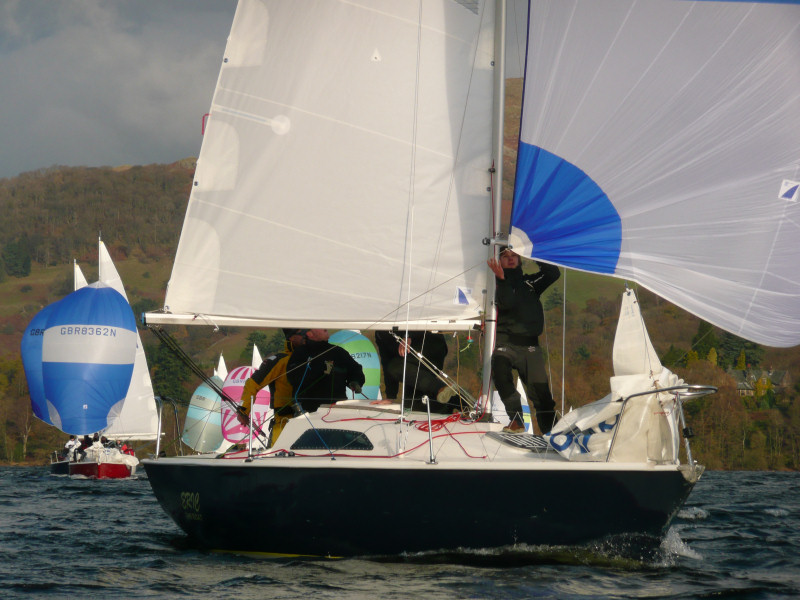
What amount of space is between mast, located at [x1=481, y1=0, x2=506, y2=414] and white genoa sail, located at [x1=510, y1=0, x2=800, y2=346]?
690 mm

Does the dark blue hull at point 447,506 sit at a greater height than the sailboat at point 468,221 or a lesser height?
lesser

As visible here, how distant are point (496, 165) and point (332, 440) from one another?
297cm

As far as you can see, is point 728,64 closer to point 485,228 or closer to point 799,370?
point 485,228

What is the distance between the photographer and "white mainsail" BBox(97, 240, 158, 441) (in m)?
34.1

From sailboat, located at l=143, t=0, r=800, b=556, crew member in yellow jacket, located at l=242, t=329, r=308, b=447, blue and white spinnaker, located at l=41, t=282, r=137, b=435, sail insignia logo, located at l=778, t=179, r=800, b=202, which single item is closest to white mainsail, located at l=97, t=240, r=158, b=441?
blue and white spinnaker, located at l=41, t=282, r=137, b=435

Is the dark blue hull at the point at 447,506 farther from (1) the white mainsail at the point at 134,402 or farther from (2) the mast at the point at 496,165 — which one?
(1) the white mainsail at the point at 134,402

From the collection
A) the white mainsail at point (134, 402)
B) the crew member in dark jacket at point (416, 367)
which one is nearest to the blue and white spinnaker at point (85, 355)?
the white mainsail at point (134, 402)

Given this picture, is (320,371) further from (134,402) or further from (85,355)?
(134,402)

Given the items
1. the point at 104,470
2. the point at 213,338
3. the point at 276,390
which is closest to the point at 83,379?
the point at 104,470

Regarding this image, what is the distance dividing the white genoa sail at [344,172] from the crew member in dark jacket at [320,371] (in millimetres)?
342

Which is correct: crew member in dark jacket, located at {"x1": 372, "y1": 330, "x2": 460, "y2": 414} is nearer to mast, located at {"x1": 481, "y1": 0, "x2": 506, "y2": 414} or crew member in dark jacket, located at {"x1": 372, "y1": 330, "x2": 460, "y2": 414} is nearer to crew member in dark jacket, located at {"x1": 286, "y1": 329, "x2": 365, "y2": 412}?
crew member in dark jacket, located at {"x1": 286, "y1": 329, "x2": 365, "y2": 412}

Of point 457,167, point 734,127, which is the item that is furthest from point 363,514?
point 734,127

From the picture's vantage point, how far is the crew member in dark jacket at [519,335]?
29.5 feet

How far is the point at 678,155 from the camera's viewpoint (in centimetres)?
814
